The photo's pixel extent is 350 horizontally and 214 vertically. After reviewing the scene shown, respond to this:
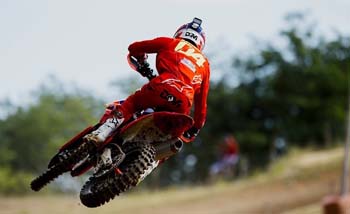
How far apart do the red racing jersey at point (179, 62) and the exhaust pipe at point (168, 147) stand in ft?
1.49

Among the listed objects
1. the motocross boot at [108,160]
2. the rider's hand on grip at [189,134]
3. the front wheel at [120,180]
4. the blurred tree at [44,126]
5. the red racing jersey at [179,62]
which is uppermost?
the blurred tree at [44,126]

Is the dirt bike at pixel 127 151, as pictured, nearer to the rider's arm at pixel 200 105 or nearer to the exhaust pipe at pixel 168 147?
the exhaust pipe at pixel 168 147

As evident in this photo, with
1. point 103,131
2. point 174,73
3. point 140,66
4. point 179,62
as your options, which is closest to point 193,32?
point 179,62

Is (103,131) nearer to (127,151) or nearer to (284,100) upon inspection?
(127,151)

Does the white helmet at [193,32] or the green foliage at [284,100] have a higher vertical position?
the green foliage at [284,100]

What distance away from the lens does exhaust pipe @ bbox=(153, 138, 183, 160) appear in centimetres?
695

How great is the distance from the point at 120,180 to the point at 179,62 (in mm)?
1215

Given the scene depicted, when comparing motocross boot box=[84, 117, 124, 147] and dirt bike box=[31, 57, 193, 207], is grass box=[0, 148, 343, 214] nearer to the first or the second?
dirt bike box=[31, 57, 193, 207]

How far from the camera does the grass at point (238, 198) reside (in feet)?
66.4

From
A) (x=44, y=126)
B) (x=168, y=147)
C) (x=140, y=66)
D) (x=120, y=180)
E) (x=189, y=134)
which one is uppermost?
(x=44, y=126)

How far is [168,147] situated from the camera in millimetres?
6977

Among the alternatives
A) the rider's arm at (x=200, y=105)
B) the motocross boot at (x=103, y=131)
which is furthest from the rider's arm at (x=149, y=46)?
the motocross boot at (x=103, y=131)

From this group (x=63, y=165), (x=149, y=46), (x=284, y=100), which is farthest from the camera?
(x=284, y=100)

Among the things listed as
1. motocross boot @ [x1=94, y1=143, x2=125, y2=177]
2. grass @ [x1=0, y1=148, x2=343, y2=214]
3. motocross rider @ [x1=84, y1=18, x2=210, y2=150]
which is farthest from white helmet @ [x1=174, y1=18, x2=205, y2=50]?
grass @ [x1=0, y1=148, x2=343, y2=214]
